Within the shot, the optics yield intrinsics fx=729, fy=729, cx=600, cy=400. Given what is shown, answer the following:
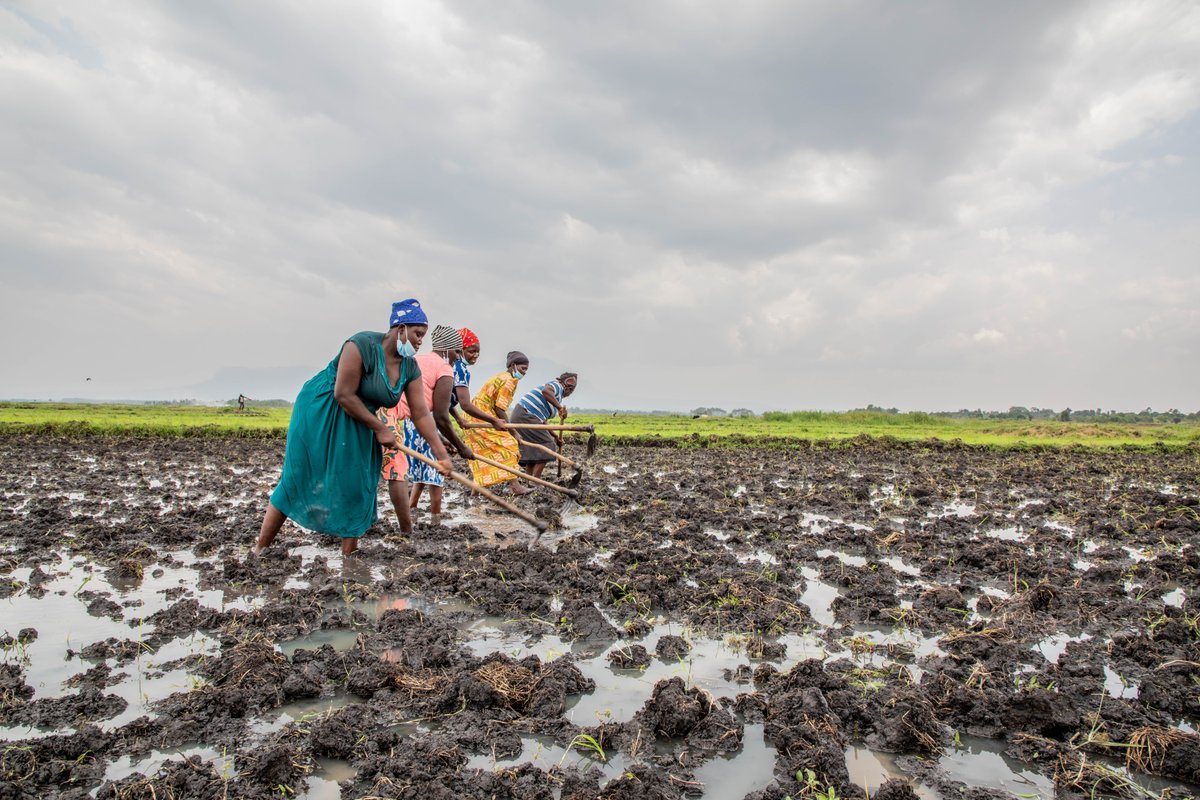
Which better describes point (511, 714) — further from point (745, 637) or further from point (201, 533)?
point (201, 533)

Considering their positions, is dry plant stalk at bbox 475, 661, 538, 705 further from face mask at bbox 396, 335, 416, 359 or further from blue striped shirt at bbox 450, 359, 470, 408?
blue striped shirt at bbox 450, 359, 470, 408

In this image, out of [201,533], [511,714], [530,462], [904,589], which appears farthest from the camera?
[530,462]

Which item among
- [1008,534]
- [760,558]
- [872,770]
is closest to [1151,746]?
[872,770]

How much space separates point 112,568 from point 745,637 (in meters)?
4.88

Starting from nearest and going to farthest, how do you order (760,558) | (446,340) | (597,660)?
(597,660)
(760,558)
(446,340)

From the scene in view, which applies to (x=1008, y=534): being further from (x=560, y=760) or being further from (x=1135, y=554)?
(x=560, y=760)

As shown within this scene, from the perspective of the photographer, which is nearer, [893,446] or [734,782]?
[734,782]

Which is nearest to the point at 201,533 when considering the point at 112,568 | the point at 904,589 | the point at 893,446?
the point at 112,568

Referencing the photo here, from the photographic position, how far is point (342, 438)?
5785 millimetres

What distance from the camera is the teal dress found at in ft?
18.6

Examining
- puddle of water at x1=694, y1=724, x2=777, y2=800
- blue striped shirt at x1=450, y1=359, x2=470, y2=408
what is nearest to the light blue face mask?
blue striped shirt at x1=450, y1=359, x2=470, y2=408

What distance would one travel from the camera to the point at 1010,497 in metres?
10.7

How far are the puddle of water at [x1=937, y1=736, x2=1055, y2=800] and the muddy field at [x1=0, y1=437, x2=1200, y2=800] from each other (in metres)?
0.02

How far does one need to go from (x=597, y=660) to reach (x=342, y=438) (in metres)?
2.93
